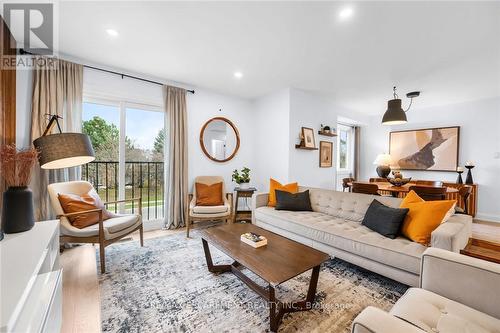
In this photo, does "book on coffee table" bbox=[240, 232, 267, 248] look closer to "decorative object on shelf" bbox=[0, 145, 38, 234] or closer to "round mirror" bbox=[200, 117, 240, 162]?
"decorative object on shelf" bbox=[0, 145, 38, 234]

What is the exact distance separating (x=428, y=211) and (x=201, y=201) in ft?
9.43

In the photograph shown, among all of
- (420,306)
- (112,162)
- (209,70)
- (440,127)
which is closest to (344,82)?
(209,70)

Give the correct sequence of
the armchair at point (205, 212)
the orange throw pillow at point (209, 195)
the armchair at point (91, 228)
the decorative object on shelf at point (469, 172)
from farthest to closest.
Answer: the decorative object on shelf at point (469, 172) < the orange throw pillow at point (209, 195) < the armchair at point (205, 212) < the armchair at point (91, 228)

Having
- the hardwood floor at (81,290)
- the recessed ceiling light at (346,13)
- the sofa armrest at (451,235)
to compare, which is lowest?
the hardwood floor at (81,290)

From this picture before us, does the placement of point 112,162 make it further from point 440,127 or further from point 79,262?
point 440,127

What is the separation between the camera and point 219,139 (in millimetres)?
4195

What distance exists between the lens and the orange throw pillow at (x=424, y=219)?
1842mm

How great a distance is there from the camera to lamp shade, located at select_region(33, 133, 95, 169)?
187 cm

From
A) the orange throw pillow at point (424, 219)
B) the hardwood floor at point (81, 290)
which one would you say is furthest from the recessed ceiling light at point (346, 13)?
the hardwood floor at point (81, 290)

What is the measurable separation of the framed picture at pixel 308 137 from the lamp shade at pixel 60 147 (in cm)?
329

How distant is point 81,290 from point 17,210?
Result: 86 cm

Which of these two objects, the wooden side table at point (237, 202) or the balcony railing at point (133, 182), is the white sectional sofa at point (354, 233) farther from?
the balcony railing at point (133, 182)

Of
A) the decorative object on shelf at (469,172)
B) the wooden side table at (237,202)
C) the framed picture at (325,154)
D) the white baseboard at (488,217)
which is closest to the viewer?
the wooden side table at (237,202)

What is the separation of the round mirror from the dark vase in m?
2.56
